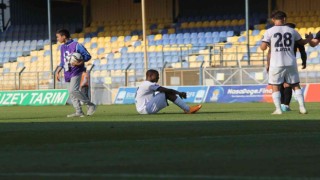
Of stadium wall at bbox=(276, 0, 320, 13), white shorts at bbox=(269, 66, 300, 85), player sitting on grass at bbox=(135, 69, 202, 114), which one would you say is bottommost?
player sitting on grass at bbox=(135, 69, 202, 114)

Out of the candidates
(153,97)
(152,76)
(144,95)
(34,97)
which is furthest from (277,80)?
(34,97)

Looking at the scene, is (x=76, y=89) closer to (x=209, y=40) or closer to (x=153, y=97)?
(x=153, y=97)

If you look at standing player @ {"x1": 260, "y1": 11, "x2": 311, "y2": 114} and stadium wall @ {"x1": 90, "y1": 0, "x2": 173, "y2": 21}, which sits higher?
stadium wall @ {"x1": 90, "y1": 0, "x2": 173, "y2": 21}

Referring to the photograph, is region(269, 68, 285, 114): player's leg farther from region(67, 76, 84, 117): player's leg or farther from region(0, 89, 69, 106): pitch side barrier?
region(0, 89, 69, 106): pitch side barrier

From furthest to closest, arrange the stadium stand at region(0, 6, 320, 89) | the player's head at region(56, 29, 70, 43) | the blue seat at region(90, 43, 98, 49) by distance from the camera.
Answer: the blue seat at region(90, 43, 98, 49) → the stadium stand at region(0, 6, 320, 89) → the player's head at region(56, 29, 70, 43)

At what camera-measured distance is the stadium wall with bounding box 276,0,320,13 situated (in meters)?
45.7

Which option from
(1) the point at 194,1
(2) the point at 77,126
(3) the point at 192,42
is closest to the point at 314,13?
(3) the point at 192,42

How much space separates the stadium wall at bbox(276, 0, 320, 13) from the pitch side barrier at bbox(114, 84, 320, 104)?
45.5 ft

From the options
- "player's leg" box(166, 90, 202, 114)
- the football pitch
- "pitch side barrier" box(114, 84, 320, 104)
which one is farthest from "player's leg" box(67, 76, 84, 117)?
"pitch side barrier" box(114, 84, 320, 104)

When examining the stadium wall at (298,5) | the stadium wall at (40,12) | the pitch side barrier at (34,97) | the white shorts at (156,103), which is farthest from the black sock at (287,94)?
the stadium wall at (40,12)

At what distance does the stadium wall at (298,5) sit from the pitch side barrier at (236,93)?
13.9 metres

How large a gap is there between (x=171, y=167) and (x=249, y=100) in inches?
938

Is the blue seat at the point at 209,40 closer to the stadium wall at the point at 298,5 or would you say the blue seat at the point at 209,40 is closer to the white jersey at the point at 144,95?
the stadium wall at the point at 298,5

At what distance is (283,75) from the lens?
17.7 m
